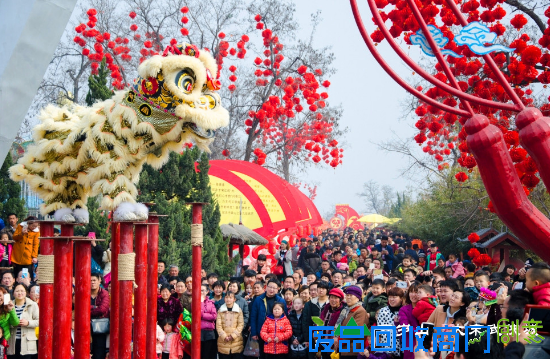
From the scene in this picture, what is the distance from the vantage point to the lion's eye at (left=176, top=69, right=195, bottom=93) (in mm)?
5738

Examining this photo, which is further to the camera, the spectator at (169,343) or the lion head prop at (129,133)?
the spectator at (169,343)

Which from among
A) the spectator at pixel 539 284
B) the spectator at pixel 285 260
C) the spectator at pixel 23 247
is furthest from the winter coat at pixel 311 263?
the spectator at pixel 539 284

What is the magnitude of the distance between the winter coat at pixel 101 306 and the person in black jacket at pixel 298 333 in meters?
2.39

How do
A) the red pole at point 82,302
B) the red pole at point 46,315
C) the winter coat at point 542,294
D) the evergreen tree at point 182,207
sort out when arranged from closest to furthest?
the winter coat at point 542,294 → the red pole at point 82,302 → the red pole at point 46,315 → the evergreen tree at point 182,207

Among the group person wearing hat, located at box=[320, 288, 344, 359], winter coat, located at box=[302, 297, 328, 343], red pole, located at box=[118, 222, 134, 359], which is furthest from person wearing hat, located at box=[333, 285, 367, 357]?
red pole, located at box=[118, 222, 134, 359]

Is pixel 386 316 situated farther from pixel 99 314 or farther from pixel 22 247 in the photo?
pixel 22 247

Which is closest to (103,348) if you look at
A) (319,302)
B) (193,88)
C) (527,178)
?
(319,302)

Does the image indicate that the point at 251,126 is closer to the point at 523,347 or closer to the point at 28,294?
the point at 28,294

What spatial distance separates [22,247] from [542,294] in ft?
28.6

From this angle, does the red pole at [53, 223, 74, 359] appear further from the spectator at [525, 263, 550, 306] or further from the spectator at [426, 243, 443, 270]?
the spectator at [426, 243, 443, 270]

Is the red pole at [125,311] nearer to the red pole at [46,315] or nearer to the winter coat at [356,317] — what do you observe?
the red pole at [46,315]

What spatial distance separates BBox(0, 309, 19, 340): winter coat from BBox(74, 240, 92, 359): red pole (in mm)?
2776

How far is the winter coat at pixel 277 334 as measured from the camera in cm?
820

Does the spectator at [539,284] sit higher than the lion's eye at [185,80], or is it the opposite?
the lion's eye at [185,80]
